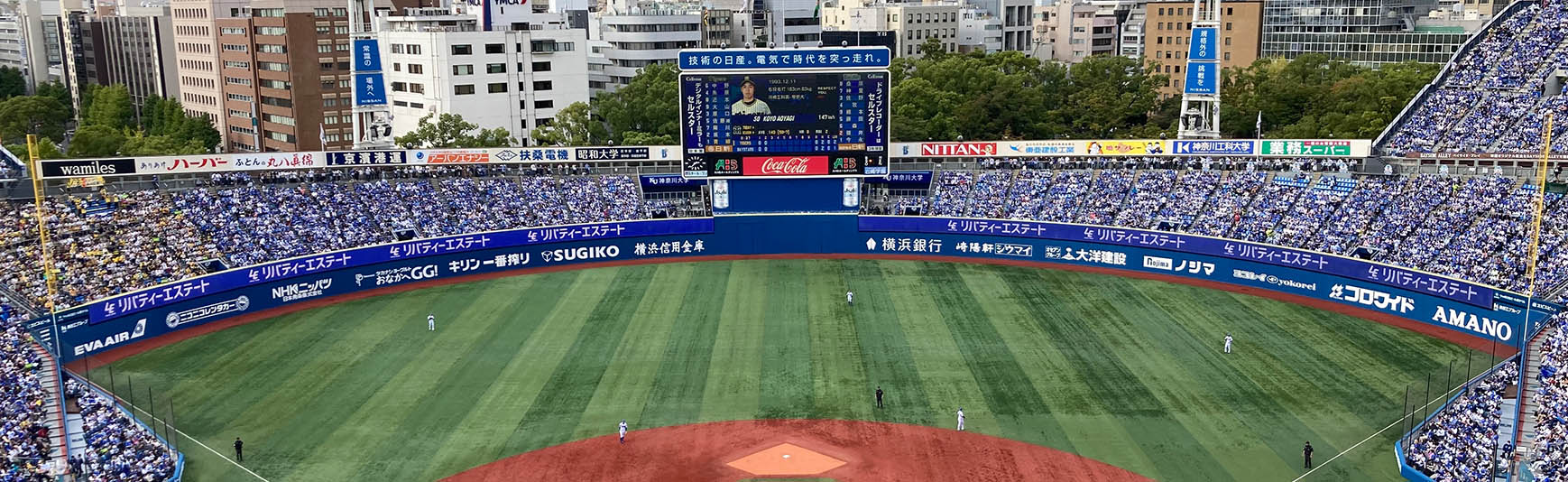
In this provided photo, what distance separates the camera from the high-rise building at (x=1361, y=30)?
11531 centimetres

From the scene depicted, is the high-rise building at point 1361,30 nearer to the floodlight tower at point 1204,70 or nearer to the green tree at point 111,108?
the floodlight tower at point 1204,70

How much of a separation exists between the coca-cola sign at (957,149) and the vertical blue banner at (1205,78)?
11.7 m

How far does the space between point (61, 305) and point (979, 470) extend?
115ft

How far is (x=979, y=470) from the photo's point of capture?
35.6m

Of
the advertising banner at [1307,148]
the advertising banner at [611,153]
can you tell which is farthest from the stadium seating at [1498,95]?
the advertising banner at [611,153]

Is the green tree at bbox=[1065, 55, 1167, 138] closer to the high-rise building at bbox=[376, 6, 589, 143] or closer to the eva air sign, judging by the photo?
the eva air sign

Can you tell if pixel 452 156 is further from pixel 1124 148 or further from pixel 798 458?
pixel 1124 148

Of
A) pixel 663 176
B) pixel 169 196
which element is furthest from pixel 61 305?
pixel 663 176

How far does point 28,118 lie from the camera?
106438mm

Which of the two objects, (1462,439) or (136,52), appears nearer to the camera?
(1462,439)

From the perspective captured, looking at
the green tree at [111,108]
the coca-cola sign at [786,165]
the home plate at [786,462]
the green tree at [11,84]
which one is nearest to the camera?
the home plate at [786,462]

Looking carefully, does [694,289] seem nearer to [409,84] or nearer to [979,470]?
[979,470]

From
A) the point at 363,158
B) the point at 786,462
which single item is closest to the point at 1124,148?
the point at 786,462

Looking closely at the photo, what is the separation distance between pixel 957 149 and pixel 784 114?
1142cm
